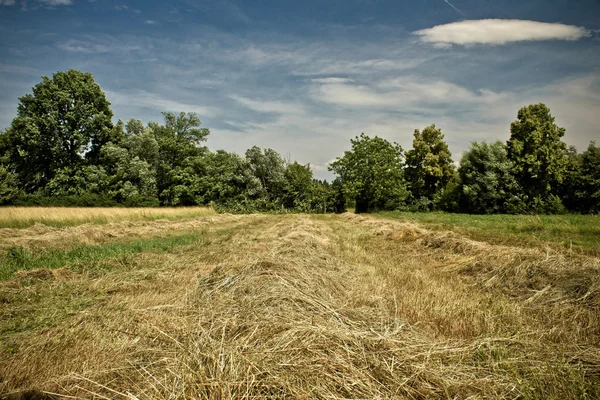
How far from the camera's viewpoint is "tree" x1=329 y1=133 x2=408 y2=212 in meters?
34.0

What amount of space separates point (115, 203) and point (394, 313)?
1247 inches

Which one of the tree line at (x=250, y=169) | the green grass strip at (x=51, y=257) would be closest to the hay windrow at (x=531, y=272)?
the green grass strip at (x=51, y=257)

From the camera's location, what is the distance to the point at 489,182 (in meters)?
28.7

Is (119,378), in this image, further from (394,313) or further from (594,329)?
(594,329)

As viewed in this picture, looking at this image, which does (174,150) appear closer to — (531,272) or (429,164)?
(429,164)

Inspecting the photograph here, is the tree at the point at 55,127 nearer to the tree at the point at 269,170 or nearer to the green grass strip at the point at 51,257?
the tree at the point at 269,170

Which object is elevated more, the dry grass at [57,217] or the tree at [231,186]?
the tree at [231,186]

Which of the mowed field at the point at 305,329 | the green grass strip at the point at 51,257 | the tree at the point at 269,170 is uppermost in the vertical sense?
the tree at the point at 269,170

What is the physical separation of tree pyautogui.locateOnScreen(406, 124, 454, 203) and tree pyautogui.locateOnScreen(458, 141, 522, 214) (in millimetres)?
3953

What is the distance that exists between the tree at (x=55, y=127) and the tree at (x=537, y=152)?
43073 millimetres

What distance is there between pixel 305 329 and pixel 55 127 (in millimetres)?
38539

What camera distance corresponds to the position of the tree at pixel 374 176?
1337 inches

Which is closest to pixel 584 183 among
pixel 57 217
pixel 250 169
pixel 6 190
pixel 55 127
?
pixel 250 169

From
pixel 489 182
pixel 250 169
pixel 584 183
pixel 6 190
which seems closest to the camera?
pixel 6 190
